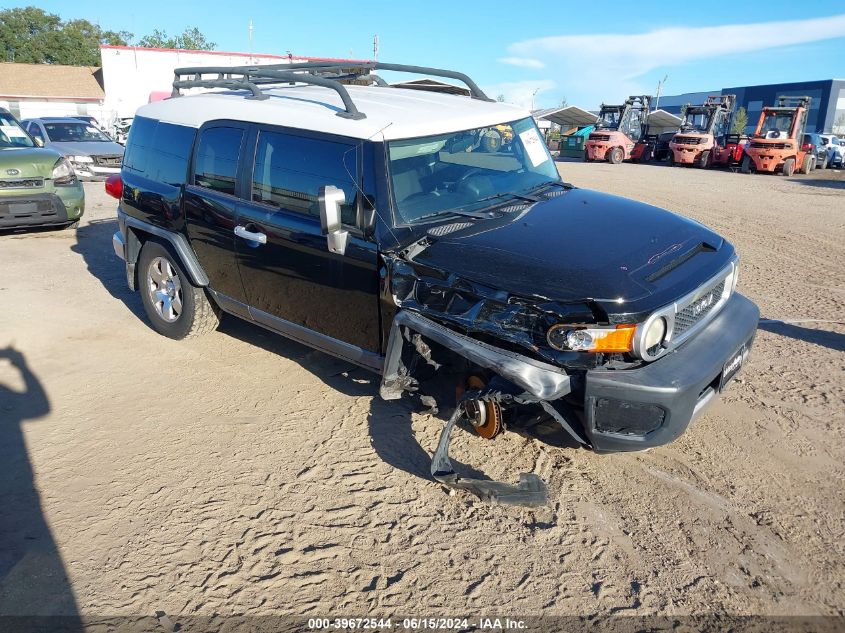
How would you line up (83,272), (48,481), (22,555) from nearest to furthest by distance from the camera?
1. (22,555)
2. (48,481)
3. (83,272)

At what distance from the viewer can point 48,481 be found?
12.1 ft

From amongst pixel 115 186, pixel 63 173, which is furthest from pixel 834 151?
pixel 115 186

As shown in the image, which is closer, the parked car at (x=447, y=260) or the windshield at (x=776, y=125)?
the parked car at (x=447, y=260)

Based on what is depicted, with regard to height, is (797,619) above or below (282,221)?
below

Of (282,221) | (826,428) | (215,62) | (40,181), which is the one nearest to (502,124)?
(282,221)

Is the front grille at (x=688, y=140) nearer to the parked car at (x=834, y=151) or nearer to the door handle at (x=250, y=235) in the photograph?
the parked car at (x=834, y=151)

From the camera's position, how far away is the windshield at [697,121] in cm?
3069

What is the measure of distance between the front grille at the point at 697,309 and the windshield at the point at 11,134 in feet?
33.6

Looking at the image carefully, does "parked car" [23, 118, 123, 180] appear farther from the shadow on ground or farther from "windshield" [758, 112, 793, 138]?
"windshield" [758, 112, 793, 138]

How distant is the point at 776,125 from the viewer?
26.5m

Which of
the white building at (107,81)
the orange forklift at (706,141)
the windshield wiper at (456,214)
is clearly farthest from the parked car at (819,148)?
the windshield wiper at (456,214)

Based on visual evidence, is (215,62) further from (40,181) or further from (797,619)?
(797,619)

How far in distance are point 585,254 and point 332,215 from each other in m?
1.39

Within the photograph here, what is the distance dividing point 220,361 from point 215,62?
3611 cm
